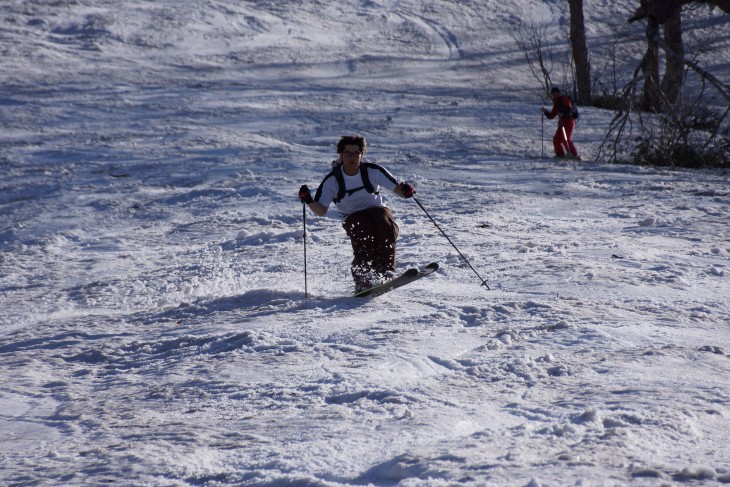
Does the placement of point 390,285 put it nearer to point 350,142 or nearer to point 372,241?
point 372,241

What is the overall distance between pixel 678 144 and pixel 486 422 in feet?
37.2

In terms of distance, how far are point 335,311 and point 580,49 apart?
56.7 feet

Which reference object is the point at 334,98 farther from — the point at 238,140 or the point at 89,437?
the point at 89,437

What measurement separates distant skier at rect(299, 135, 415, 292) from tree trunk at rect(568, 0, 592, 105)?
53.0 ft

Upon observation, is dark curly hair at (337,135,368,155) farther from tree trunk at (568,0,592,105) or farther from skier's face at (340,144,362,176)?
tree trunk at (568,0,592,105)

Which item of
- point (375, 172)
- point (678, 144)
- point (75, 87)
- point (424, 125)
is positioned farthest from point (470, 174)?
point (75, 87)

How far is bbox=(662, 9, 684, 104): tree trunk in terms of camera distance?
15.9m

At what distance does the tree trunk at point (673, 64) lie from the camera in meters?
15.9

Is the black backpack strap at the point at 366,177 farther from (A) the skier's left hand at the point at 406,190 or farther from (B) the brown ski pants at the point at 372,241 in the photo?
(A) the skier's left hand at the point at 406,190

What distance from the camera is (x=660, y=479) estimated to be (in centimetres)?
308

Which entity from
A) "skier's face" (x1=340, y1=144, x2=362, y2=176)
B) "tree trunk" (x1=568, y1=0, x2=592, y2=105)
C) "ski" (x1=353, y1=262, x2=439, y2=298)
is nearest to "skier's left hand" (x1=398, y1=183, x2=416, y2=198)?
"skier's face" (x1=340, y1=144, x2=362, y2=176)

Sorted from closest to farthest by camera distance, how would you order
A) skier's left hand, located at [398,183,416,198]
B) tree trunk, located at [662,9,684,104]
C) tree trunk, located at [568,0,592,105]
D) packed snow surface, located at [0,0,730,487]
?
packed snow surface, located at [0,0,730,487]
skier's left hand, located at [398,183,416,198]
tree trunk, located at [662,9,684,104]
tree trunk, located at [568,0,592,105]

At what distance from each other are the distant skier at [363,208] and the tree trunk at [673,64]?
31.4 feet

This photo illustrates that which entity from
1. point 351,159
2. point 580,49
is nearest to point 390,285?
point 351,159
